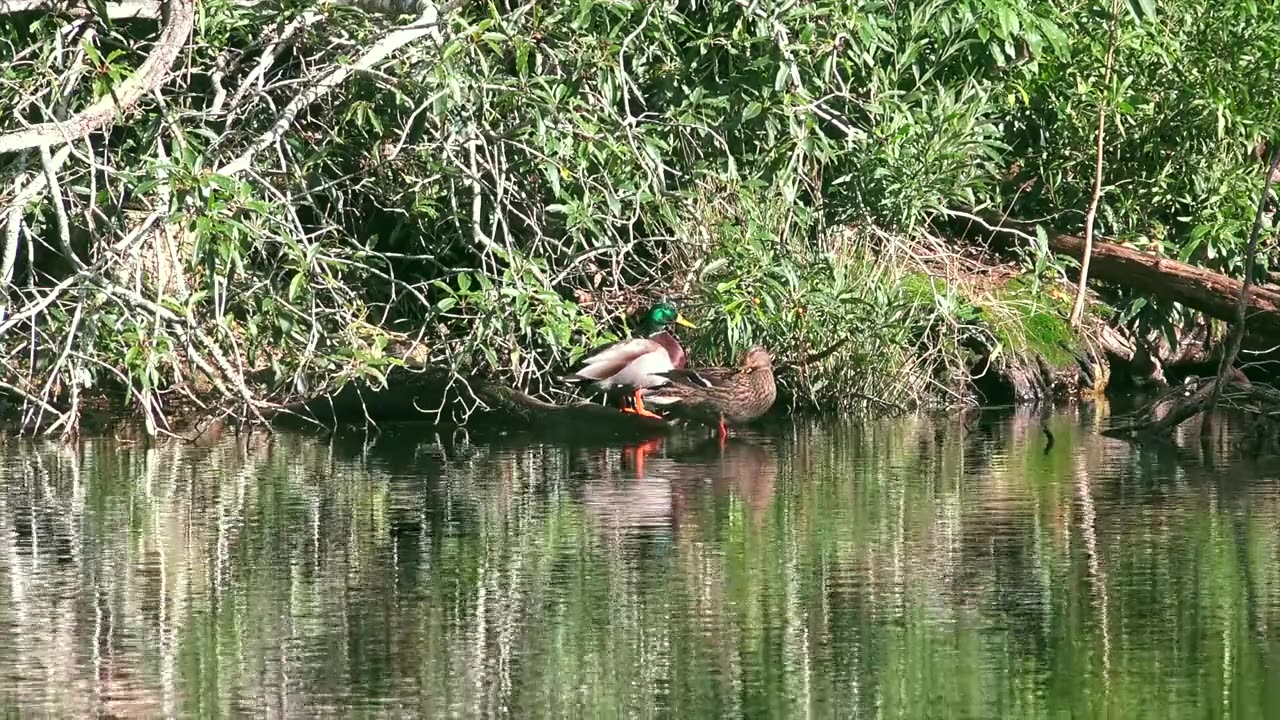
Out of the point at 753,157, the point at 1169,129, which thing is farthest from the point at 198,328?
the point at 1169,129

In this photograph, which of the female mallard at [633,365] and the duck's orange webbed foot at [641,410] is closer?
the female mallard at [633,365]

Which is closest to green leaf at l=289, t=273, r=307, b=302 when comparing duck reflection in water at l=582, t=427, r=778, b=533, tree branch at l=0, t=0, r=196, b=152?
tree branch at l=0, t=0, r=196, b=152

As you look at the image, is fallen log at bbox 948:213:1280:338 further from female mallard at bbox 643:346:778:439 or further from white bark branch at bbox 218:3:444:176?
A: white bark branch at bbox 218:3:444:176

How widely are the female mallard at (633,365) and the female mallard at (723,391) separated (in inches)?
3.3

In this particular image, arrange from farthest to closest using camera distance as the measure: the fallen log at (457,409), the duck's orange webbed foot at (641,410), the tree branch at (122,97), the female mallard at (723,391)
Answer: the duck's orange webbed foot at (641,410) < the female mallard at (723,391) < the fallen log at (457,409) < the tree branch at (122,97)

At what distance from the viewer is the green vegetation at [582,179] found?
1105cm

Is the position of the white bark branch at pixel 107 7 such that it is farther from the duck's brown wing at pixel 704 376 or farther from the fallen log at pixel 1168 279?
the fallen log at pixel 1168 279

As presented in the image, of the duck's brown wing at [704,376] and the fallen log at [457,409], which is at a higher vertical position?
the duck's brown wing at [704,376]

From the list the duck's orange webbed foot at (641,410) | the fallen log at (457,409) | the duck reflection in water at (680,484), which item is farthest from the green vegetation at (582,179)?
the duck reflection in water at (680,484)

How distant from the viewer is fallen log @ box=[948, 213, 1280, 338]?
12.7m

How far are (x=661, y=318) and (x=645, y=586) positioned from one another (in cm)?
596

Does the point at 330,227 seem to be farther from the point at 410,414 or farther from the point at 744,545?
the point at 744,545

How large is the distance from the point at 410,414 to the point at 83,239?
Answer: 8.31ft

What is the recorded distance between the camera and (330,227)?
1134 cm
